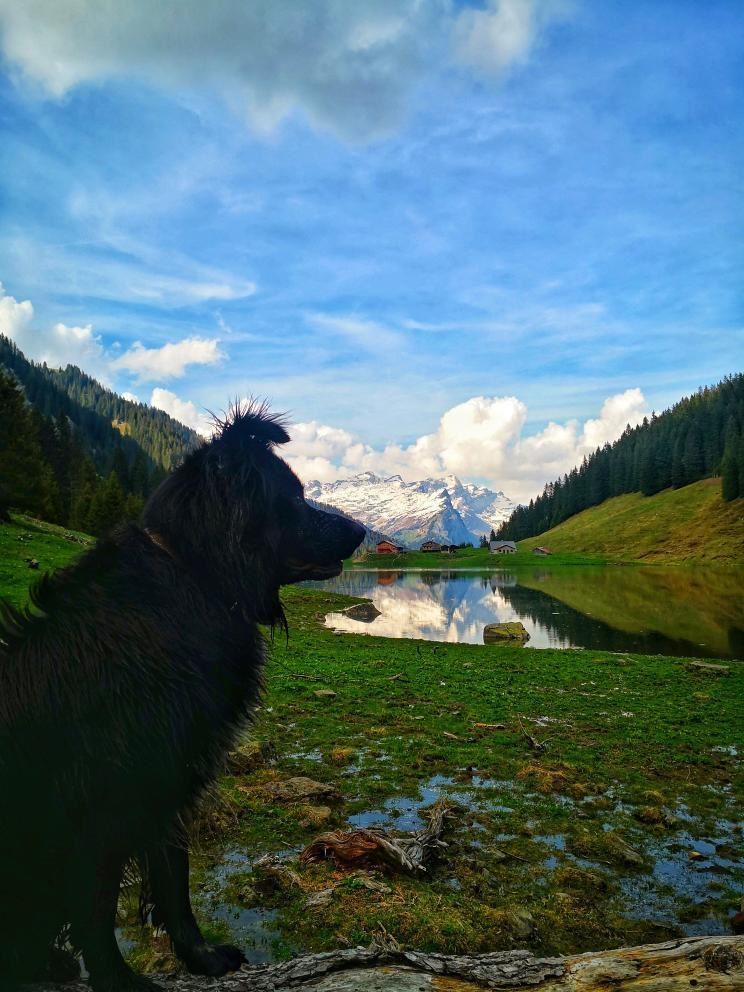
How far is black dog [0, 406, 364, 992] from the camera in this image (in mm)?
2871

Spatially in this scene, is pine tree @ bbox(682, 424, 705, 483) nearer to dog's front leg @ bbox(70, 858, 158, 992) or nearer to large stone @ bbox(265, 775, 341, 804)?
large stone @ bbox(265, 775, 341, 804)

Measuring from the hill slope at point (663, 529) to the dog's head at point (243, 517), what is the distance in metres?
114

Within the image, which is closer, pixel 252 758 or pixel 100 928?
pixel 100 928

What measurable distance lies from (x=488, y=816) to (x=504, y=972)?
16.1 feet

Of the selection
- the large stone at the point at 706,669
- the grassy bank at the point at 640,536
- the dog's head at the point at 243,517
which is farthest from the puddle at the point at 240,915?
the grassy bank at the point at 640,536

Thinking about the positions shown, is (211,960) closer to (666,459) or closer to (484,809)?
(484,809)

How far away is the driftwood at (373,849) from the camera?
586cm

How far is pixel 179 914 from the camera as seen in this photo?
13.0 ft

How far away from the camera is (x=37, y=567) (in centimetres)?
2767

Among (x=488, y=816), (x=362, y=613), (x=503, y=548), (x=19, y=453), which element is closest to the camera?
(x=488, y=816)

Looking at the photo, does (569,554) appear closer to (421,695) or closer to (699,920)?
(421,695)

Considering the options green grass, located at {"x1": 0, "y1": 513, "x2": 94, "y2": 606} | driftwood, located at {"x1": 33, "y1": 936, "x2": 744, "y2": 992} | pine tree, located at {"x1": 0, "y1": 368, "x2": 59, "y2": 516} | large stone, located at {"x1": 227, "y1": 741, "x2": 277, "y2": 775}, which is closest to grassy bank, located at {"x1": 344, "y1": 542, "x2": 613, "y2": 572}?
pine tree, located at {"x1": 0, "y1": 368, "x2": 59, "y2": 516}

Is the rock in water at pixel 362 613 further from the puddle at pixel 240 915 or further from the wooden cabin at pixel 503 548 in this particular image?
the wooden cabin at pixel 503 548

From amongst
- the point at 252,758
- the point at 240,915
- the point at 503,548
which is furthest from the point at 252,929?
the point at 503,548
